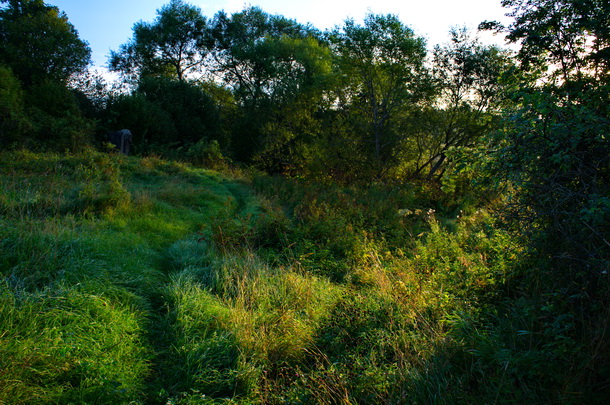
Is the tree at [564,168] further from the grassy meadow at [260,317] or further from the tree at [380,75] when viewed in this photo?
the tree at [380,75]

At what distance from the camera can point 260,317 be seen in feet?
14.0

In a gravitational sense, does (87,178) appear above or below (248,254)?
above

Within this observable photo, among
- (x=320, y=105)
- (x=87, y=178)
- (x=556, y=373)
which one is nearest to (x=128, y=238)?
(x=87, y=178)

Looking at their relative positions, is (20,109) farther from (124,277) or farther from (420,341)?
(420,341)

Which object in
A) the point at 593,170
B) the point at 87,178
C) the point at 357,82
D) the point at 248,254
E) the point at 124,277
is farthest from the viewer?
the point at 357,82

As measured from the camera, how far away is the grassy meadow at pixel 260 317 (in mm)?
3025

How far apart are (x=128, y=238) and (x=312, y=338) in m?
3.97

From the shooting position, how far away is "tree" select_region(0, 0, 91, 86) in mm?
18859

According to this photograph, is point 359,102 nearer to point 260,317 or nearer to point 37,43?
point 260,317

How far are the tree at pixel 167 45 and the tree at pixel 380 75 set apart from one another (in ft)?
58.8

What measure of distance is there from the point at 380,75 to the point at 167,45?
2138cm

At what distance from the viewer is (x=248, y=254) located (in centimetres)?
626

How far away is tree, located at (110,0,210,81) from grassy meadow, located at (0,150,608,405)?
2576 cm

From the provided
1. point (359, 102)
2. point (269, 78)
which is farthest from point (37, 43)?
point (359, 102)
